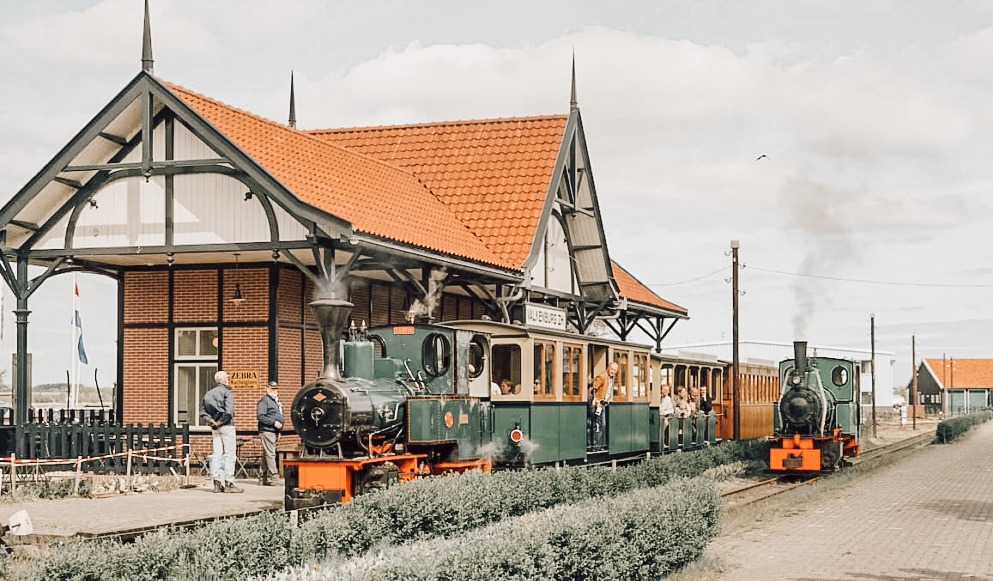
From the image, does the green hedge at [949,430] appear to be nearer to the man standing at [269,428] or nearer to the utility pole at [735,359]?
the utility pole at [735,359]

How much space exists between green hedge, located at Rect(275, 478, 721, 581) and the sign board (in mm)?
9978

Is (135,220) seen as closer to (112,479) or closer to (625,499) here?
(112,479)

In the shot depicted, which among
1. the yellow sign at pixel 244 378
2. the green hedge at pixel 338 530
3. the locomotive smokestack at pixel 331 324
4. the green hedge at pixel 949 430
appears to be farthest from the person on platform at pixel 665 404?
the green hedge at pixel 949 430

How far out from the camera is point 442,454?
628 inches

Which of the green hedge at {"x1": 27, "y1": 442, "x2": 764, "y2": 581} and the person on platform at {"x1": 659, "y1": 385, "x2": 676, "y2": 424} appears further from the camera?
the person on platform at {"x1": 659, "y1": 385, "x2": 676, "y2": 424}

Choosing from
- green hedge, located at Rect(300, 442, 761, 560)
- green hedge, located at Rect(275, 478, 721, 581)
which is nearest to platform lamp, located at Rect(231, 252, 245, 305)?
green hedge, located at Rect(300, 442, 761, 560)

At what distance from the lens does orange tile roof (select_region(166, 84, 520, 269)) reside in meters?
19.4

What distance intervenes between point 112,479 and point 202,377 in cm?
287

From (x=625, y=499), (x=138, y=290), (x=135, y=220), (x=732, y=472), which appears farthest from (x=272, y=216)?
(x=732, y=472)

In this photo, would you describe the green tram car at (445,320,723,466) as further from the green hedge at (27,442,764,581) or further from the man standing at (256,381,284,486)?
the man standing at (256,381,284,486)

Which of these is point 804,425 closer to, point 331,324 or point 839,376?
point 839,376

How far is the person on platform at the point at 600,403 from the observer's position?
20344 mm

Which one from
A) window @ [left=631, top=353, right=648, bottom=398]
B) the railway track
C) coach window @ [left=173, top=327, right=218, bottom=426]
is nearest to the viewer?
the railway track

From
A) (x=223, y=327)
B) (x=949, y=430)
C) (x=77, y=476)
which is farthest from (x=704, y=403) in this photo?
(x=949, y=430)
